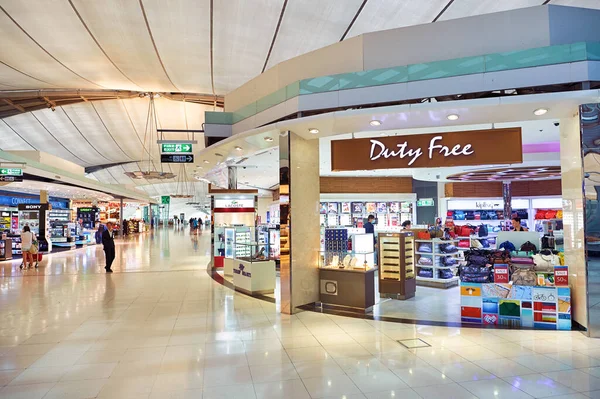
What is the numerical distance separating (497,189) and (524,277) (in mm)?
12622

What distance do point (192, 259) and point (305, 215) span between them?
9.62 meters

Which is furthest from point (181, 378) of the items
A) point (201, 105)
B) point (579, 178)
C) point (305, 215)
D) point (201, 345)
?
point (201, 105)

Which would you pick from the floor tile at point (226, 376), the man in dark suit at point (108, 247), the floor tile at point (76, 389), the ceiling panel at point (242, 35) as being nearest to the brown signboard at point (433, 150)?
the floor tile at point (226, 376)

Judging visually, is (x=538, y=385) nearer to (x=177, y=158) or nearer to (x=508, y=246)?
(x=508, y=246)

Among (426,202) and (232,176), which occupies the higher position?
(232,176)

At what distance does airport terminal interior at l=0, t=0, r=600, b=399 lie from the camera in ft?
13.1

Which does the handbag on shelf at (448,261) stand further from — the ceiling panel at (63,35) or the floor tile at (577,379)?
the ceiling panel at (63,35)

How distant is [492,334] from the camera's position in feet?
16.9

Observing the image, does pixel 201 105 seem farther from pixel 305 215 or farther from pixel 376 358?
pixel 376 358

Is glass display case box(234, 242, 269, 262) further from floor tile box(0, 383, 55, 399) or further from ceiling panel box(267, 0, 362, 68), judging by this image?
floor tile box(0, 383, 55, 399)

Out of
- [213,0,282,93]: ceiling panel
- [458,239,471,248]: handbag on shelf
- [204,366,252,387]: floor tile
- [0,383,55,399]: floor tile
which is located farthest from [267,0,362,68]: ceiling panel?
[0,383,55,399]: floor tile

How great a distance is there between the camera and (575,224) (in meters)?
5.20

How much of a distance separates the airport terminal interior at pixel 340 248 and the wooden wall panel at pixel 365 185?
625 cm

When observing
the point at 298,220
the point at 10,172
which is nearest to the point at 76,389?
the point at 298,220
